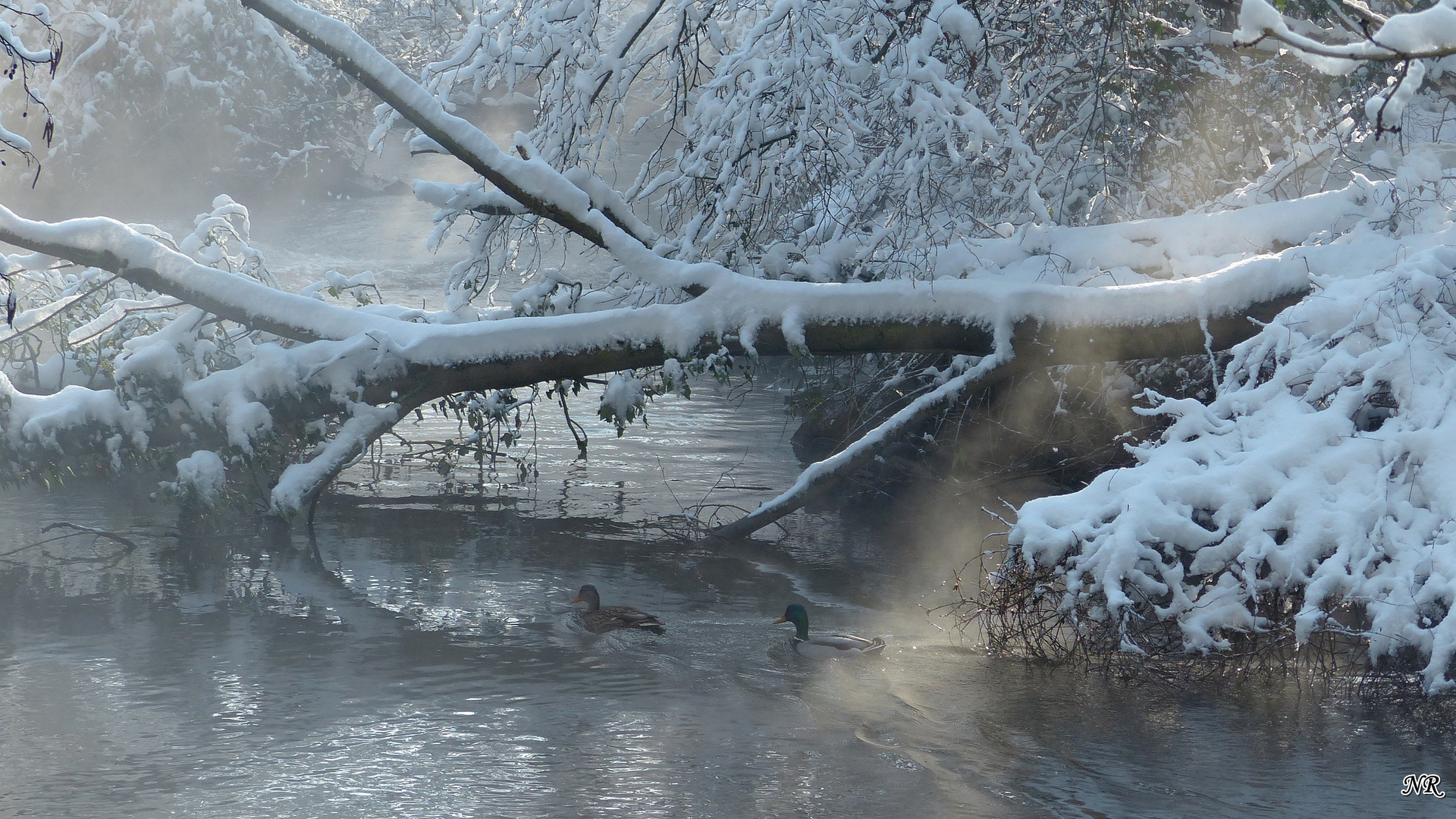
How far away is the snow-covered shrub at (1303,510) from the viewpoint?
6.54m

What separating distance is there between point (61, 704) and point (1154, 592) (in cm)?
A: 546

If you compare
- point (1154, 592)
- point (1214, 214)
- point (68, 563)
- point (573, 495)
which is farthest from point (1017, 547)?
point (68, 563)

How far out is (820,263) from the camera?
1018 centimetres

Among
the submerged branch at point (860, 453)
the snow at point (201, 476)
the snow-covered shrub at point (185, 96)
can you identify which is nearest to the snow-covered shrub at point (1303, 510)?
the submerged branch at point (860, 453)

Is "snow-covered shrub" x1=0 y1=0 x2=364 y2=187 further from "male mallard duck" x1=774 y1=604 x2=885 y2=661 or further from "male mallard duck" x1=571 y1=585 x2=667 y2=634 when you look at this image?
"male mallard duck" x1=774 y1=604 x2=885 y2=661

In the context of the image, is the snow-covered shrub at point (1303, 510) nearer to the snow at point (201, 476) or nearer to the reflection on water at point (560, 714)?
the reflection on water at point (560, 714)

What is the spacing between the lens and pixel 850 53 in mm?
9500

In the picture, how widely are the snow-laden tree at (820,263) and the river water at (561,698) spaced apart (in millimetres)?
635

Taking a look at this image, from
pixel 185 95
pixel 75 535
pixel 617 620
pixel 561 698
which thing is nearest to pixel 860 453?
pixel 617 620

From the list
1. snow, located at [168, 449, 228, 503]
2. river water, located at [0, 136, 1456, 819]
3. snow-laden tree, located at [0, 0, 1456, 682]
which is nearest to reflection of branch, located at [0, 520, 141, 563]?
river water, located at [0, 136, 1456, 819]

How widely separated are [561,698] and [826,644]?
5.13 feet

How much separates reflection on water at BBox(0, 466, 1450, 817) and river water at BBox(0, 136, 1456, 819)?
0.07ft

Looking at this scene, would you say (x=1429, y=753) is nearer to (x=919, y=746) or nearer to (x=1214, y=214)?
(x=919, y=746)

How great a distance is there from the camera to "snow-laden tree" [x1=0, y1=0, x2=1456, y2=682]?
767 centimetres
